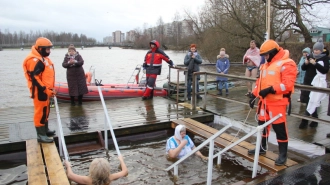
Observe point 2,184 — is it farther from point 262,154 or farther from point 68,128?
point 262,154

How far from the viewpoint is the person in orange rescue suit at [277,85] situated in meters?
3.68

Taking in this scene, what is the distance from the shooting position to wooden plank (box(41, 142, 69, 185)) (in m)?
3.66

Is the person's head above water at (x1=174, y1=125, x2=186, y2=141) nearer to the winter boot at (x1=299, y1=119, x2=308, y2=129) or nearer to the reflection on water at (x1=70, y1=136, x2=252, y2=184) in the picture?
the reflection on water at (x1=70, y1=136, x2=252, y2=184)

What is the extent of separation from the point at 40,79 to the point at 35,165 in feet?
4.69

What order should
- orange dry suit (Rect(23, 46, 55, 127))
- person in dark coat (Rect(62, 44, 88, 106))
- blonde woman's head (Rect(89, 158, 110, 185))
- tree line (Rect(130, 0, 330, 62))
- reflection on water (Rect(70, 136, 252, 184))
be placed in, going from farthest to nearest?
1. tree line (Rect(130, 0, 330, 62))
2. person in dark coat (Rect(62, 44, 88, 106))
3. orange dry suit (Rect(23, 46, 55, 127))
4. reflection on water (Rect(70, 136, 252, 184))
5. blonde woman's head (Rect(89, 158, 110, 185))

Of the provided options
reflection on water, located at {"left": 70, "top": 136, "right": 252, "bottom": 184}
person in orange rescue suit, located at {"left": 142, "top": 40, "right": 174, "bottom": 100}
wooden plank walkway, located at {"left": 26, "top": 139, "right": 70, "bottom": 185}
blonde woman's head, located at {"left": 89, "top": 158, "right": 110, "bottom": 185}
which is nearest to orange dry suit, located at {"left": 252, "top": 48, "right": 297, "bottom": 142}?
reflection on water, located at {"left": 70, "top": 136, "right": 252, "bottom": 184}

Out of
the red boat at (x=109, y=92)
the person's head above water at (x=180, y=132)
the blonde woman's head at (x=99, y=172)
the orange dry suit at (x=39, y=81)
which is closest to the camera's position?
the blonde woman's head at (x=99, y=172)

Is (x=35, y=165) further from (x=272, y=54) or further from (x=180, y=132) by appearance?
(x=272, y=54)

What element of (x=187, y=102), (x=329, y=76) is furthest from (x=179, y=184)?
(x=329, y=76)

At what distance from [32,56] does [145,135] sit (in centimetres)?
270

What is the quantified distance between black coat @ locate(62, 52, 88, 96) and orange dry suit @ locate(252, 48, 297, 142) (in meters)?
4.98

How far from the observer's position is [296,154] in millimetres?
4738

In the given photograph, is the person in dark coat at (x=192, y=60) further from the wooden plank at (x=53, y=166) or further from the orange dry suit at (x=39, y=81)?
the wooden plank at (x=53, y=166)

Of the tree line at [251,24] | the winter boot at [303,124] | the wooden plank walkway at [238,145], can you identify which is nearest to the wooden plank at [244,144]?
the wooden plank walkway at [238,145]
